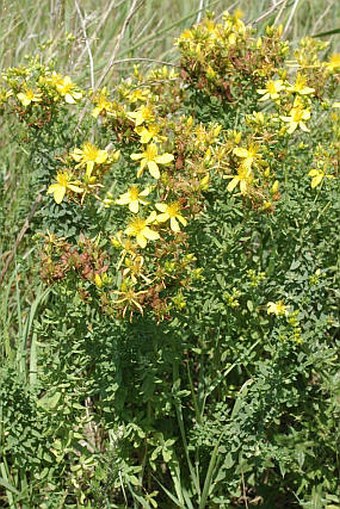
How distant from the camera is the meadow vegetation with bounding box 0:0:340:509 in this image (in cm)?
200

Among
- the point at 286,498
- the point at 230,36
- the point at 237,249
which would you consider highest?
the point at 230,36

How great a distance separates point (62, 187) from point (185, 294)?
1.35 feet

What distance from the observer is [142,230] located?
189cm

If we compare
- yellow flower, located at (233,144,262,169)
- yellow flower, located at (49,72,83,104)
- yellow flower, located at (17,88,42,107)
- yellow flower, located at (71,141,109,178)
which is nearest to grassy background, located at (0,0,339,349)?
yellow flower, located at (49,72,83,104)

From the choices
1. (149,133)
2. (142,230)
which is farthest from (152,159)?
(142,230)

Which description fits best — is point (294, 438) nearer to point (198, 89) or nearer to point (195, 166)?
point (195, 166)

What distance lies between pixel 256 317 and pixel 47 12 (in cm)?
195

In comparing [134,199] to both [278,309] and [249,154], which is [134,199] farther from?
[278,309]

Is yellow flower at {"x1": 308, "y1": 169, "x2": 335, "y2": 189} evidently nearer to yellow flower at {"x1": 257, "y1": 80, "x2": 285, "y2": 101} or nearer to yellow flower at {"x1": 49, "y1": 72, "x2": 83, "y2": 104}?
yellow flower at {"x1": 257, "y1": 80, "x2": 285, "y2": 101}

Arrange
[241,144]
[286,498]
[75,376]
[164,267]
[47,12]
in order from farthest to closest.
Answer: [47,12], [286,498], [75,376], [241,144], [164,267]

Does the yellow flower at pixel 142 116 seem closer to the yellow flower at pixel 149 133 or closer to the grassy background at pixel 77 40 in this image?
the yellow flower at pixel 149 133

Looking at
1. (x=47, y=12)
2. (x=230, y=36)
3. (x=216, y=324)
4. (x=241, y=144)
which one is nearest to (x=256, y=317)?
(x=216, y=324)

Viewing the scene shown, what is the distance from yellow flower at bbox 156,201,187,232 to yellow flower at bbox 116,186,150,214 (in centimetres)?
4

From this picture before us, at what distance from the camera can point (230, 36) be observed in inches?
92.3
